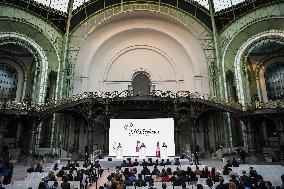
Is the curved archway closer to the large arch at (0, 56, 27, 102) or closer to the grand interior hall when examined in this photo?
the grand interior hall

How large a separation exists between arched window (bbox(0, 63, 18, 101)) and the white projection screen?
15053mm

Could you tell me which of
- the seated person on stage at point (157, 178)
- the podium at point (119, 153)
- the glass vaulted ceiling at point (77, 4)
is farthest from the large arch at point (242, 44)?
the seated person on stage at point (157, 178)

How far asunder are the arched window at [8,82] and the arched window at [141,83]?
15.2 metres

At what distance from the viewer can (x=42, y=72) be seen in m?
32.2

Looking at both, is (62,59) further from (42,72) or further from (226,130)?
(226,130)

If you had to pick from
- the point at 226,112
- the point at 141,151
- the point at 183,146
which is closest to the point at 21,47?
the point at 141,151

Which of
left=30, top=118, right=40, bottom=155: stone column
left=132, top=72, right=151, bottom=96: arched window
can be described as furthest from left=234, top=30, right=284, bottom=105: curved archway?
left=30, top=118, right=40, bottom=155: stone column

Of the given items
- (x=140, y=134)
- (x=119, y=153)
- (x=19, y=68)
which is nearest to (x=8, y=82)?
(x=19, y=68)

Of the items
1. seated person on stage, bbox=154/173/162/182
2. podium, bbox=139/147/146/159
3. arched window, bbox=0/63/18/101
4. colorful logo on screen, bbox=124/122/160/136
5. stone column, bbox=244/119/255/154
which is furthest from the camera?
arched window, bbox=0/63/18/101

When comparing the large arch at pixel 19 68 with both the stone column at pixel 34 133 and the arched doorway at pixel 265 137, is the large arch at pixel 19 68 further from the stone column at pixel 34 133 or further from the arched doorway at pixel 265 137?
the arched doorway at pixel 265 137

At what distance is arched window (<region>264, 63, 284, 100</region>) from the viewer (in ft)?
113

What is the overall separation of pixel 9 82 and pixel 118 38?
15061mm

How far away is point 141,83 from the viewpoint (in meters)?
37.1

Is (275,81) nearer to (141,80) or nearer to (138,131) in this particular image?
(141,80)
